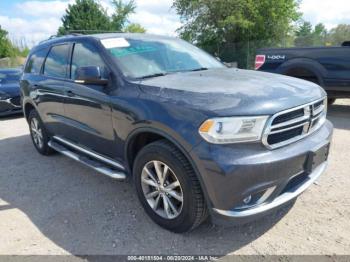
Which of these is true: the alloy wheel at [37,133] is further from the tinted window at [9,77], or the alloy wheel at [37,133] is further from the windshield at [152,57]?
the tinted window at [9,77]

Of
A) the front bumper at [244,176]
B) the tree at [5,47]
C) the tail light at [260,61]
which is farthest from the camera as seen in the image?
the tree at [5,47]

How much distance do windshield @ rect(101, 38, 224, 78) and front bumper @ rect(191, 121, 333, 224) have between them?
1.38 meters

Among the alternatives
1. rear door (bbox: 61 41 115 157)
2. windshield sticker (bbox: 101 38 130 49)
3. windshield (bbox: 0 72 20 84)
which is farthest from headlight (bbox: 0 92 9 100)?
windshield sticker (bbox: 101 38 130 49)

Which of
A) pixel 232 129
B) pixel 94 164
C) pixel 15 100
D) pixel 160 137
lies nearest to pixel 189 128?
pixel 232 129

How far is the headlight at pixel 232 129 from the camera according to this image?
97.5 inches

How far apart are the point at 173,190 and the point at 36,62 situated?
12.4 ft

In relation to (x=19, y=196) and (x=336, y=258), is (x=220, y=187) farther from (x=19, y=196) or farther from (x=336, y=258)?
(x=19, y=196)

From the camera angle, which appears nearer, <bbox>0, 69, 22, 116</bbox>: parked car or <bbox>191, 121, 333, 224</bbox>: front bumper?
<bbox>191, 121, 333, 224</bbox>: front bumper

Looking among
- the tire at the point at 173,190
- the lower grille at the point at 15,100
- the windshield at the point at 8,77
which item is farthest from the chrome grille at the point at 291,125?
the windshield at the point at 8,77

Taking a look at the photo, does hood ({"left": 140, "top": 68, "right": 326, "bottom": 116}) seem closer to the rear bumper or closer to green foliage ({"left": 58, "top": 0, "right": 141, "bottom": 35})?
the rear bumper

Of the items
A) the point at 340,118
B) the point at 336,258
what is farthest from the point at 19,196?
the point at 340,118

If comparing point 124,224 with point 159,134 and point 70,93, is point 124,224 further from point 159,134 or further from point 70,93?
point 70,93

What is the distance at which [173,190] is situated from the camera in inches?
116

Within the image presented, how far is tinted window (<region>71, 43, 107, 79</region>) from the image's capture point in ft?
11.9
